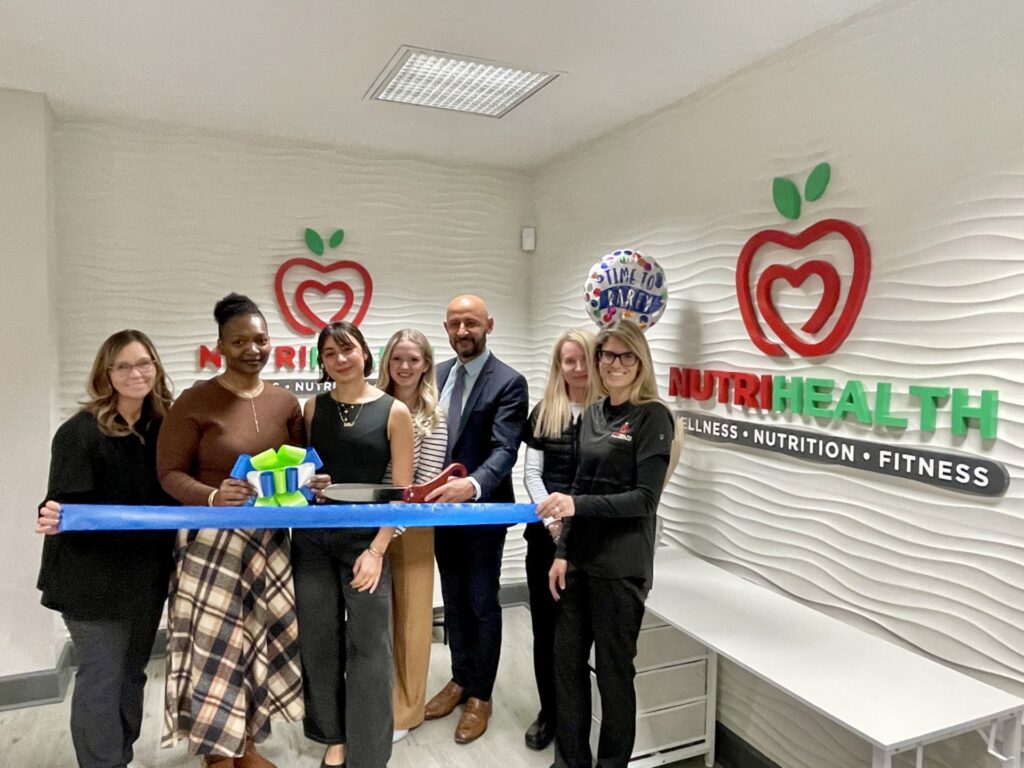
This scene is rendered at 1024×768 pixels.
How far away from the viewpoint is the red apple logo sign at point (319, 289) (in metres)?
3.74

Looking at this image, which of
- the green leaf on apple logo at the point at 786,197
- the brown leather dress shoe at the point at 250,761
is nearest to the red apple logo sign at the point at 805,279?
the green leaf on apple logo at the point at 786,197

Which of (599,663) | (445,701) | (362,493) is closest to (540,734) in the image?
(445,701)

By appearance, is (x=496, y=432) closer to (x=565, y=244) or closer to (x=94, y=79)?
(x=565, y=244)

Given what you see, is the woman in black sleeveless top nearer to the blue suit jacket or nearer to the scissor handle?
the scissor handle

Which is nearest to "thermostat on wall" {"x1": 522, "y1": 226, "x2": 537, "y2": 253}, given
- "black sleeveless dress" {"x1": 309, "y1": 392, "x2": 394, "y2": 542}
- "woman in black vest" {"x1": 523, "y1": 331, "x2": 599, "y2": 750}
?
"woman in black vest" {"x1": 523, "y1": 331, "x2": 599, "y2": 750}

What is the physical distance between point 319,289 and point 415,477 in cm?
159

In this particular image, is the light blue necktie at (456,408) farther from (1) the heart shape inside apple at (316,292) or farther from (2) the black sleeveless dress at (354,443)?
(1) the heart shape inside apple at (316,292)

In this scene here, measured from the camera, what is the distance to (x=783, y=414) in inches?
98.1

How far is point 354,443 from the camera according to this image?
2217 mm

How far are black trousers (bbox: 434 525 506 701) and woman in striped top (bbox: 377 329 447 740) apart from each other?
0.19 m

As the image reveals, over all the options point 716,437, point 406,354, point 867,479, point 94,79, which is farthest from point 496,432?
point 94,79

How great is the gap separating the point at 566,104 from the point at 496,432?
152cm

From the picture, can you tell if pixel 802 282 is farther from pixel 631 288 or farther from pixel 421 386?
pixel 421 386

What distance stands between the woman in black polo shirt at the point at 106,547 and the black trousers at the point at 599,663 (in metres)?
1.32
